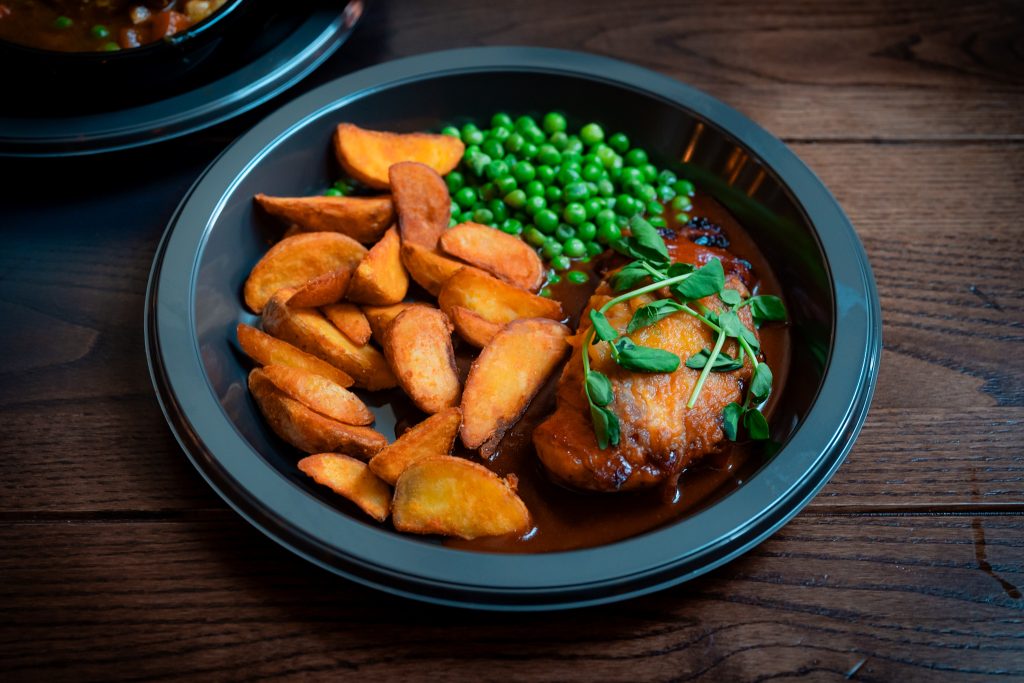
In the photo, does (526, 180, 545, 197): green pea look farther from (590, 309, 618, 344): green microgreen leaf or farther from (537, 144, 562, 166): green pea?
(590, 309, 618, 344): green microgreen leaf

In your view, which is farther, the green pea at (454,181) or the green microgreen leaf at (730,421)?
the green pea at (454,181)

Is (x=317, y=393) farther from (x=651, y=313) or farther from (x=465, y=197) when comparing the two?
(x=465, y=197)

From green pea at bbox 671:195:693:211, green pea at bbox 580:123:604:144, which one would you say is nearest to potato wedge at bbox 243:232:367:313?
green pea at bbox 580:123:604:144

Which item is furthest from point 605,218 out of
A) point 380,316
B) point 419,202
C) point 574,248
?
point 380,316

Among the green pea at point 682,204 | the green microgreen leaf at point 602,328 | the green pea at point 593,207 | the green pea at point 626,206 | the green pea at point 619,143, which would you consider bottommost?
the green microgreen leaf at point 602,328

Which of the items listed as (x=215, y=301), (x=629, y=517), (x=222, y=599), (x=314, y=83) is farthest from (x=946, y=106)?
(x=222, y=599)

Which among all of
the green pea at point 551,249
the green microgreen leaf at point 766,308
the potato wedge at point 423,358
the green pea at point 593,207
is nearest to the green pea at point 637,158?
the green pea at point 593,207

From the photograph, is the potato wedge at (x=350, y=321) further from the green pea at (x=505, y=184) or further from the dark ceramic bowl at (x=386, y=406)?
the green pea at (x=505, y=184)
